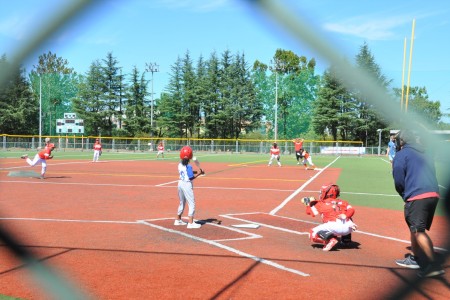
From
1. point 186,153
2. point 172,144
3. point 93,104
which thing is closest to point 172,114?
point 172,144

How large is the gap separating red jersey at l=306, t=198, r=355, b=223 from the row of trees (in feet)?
3.73

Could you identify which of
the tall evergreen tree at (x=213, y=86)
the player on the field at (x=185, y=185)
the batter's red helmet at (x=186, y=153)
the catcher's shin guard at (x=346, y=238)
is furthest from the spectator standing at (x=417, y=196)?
the tall evergreen tree at (x=213, y=86)

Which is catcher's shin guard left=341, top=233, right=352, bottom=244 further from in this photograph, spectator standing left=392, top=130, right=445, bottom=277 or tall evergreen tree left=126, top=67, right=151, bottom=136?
tall evergreen tree left=126, top=67, right=151, bottom=136

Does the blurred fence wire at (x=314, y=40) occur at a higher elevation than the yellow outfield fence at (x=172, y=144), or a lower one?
higher

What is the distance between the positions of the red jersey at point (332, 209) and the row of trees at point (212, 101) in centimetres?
114

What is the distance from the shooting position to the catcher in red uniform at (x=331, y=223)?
666 cm

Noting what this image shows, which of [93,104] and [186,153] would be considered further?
[93,104]

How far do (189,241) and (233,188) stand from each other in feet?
25.6

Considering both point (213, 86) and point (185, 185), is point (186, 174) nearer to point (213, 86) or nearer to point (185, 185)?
point (185, 185)

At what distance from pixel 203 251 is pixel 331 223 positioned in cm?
200

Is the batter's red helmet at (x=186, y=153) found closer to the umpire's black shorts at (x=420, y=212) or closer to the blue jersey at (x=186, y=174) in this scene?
the blue jersey at (x=186, y=174)

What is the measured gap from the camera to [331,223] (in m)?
6.71

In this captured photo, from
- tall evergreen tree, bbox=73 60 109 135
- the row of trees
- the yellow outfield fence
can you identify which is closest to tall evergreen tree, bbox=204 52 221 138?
the row of trees

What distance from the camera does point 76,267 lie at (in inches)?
218
